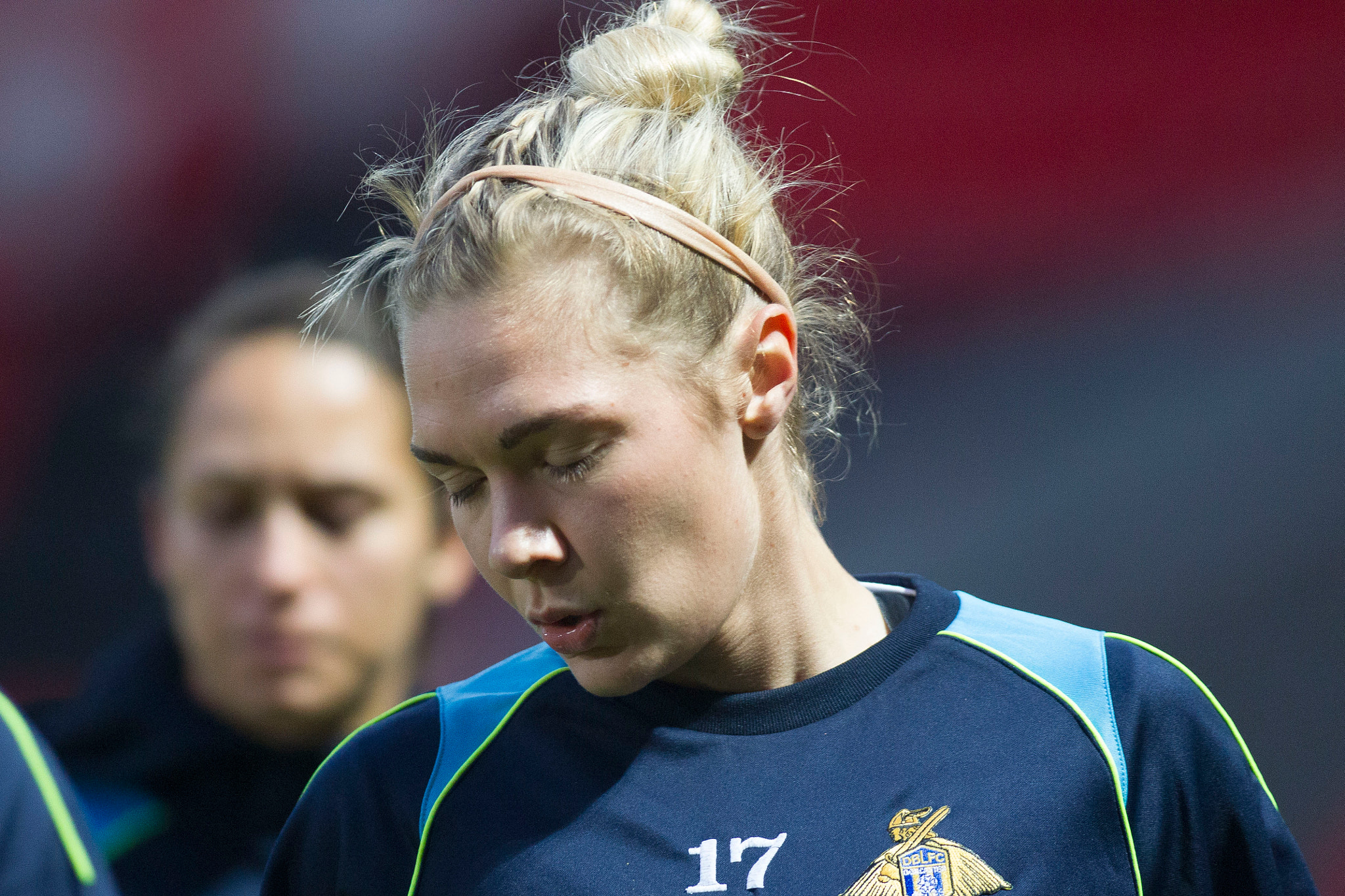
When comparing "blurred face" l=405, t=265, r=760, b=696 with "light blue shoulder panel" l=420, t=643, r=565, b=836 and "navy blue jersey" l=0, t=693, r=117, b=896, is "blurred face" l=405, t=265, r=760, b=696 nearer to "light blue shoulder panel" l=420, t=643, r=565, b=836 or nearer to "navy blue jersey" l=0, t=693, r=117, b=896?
"light blue shoulder panel" l=420, t=643, r=565, b=836

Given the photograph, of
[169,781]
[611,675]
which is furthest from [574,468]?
[169,781]

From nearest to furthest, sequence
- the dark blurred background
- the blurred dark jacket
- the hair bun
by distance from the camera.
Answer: the hair bun
the blurred dark jacket
the dark blurred background

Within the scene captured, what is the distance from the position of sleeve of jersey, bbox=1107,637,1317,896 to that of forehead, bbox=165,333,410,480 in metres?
1.71

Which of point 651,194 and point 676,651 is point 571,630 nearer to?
point 676,651

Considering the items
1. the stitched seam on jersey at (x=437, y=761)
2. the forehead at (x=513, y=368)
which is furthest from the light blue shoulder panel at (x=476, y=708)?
the forehead at (x=513, y=368)

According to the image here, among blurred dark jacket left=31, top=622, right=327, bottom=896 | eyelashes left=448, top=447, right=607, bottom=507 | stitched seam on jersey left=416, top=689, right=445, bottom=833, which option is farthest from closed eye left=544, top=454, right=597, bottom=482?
blurred dark jacket left=31, top=622, right=327, bottom=896

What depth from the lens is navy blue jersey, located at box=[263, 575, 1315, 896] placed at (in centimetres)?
112

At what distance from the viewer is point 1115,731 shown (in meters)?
1.19

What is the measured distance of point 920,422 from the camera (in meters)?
2.75

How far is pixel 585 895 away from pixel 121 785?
5.74ft

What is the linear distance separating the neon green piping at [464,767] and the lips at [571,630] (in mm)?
179

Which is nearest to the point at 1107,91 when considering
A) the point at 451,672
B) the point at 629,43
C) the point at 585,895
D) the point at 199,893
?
the point at 629,43

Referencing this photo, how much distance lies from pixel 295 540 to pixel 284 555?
0.04 meters

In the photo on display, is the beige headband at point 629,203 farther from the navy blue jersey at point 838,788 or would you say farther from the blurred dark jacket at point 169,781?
the blurred dark jacket at point 169,781
